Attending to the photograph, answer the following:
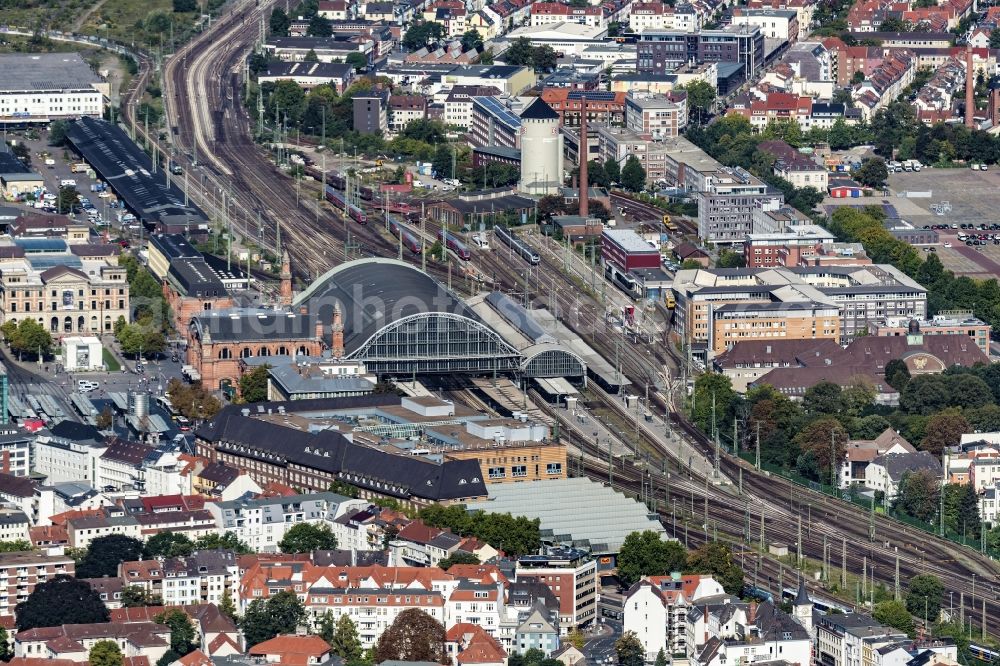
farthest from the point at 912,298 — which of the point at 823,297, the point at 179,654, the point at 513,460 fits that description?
the point at 179,654

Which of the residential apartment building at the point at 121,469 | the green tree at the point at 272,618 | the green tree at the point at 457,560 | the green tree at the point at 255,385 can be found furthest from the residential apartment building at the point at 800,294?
the green tree at the point at 272,618

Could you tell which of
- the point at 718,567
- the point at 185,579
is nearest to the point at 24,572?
the point at 185,579

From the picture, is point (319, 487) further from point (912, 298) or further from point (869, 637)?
point (912, 298)

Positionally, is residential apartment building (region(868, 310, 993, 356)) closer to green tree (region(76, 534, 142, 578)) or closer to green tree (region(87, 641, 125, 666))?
green tree (region(76, 534, 142, 578))

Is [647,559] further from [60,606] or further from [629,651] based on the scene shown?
[60,606]

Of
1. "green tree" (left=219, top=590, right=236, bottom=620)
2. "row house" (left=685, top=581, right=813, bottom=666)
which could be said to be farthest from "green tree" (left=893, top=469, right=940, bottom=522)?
"green tree" (left=219, top=590, right=236, bottom=620)
